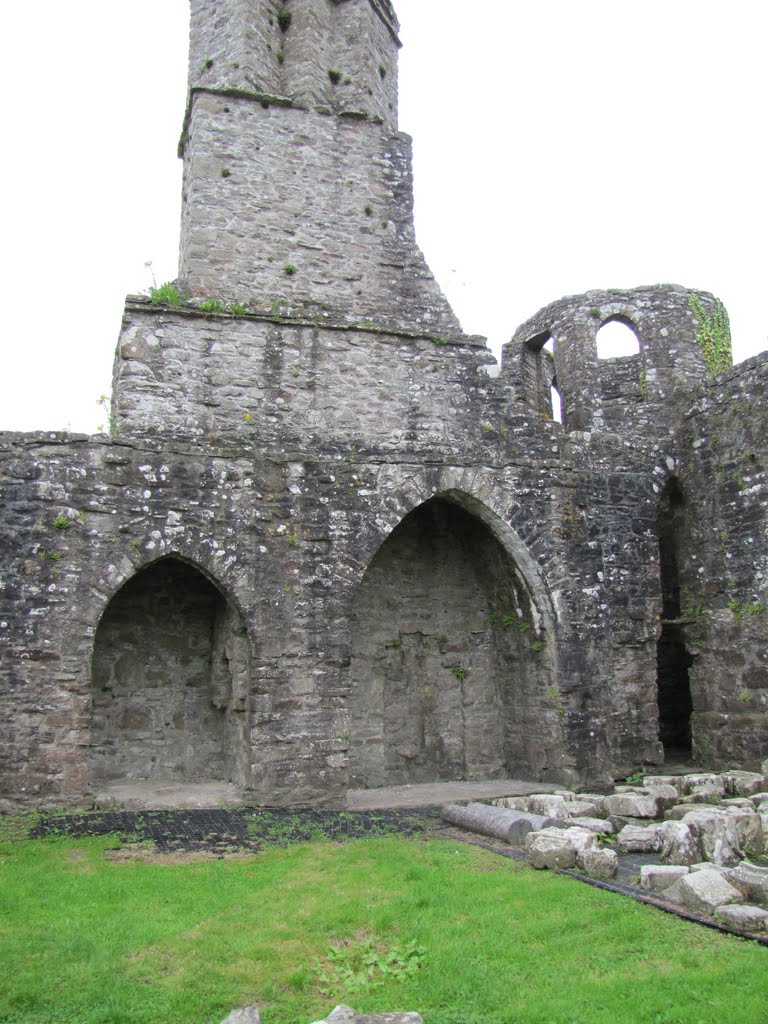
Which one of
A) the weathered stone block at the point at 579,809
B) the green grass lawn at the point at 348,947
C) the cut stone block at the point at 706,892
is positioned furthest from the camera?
the weathered stone block at the point at 579,809

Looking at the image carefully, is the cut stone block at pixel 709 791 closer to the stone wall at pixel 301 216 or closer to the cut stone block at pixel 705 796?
the cut stone block at pixel 705 796

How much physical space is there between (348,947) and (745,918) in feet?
7.39

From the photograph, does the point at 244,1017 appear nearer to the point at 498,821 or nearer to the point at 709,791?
the point at 498,821

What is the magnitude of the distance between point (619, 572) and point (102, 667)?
6.11 metres

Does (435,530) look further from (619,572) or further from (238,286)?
(238,286)

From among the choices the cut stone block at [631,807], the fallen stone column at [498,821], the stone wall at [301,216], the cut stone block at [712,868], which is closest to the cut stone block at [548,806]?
the fallen stone column at [498,821]

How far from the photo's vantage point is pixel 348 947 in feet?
15.8

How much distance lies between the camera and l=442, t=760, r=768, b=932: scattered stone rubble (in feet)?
17.3

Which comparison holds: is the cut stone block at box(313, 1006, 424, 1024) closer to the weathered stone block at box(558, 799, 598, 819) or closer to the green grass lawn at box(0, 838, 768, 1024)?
the green grass lawn at box(0, 838, 768, 1024)

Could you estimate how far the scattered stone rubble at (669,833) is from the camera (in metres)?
5.26

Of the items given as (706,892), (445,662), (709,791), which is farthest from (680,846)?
(445,662)

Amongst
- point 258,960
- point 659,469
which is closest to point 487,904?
point 258,960

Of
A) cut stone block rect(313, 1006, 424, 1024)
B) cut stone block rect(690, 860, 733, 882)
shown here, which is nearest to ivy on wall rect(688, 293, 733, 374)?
cut stone block rect(690, 860, 733, 882)

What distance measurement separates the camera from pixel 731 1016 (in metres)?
3.81
